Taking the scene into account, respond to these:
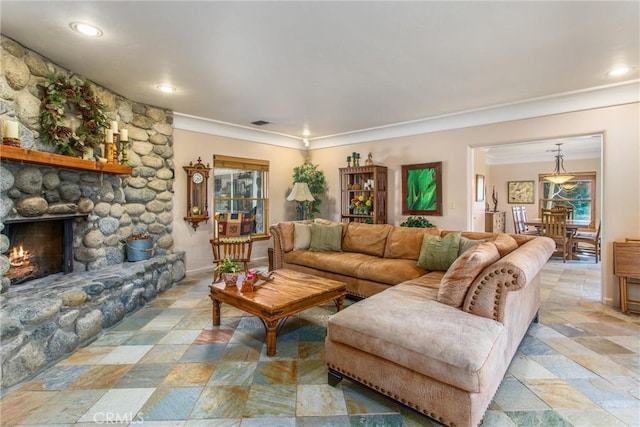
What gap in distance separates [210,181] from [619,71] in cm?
518

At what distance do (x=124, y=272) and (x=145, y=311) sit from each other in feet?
1.63

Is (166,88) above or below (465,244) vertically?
above

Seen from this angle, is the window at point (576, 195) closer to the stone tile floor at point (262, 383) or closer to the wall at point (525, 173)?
the wall at point (525, 173)

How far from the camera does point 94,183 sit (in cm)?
333

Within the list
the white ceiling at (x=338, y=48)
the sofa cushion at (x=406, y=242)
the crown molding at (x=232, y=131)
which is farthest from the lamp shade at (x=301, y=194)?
the sofa cushion at (x=406, y=242)

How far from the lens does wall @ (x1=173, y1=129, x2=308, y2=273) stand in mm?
4691

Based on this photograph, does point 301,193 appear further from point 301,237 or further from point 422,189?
point 422,189

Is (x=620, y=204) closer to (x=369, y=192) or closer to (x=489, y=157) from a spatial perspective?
(x=369, y=192)

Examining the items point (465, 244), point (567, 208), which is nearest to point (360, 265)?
point (465, 244)

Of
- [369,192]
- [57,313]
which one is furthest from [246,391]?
[369,192]

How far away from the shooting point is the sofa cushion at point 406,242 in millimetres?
3693

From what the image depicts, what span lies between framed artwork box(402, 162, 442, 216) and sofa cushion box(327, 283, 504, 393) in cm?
300

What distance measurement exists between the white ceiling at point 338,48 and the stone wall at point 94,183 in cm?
25

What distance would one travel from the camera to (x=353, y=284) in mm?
3619
